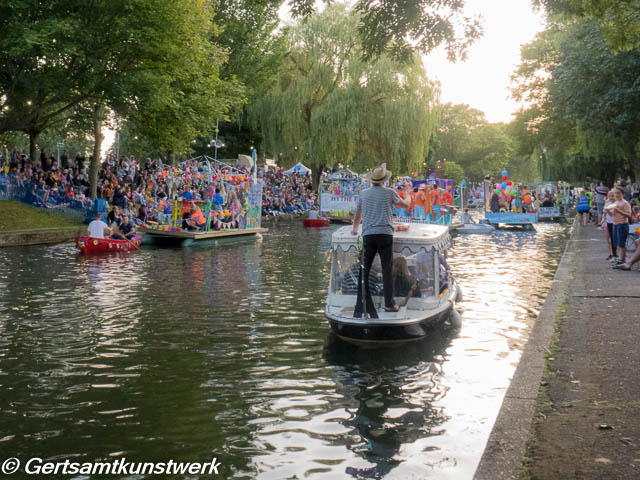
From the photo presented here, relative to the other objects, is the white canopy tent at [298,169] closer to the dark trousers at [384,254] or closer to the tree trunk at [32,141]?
the tree trunk at [32,141]

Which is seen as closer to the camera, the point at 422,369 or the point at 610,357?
the point at 610,357

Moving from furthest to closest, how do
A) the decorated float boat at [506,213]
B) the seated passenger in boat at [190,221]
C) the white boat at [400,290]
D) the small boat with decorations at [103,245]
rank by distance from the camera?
the decorated float boat at [506,213] → the seated passenger in boat at [190,221] → the small boat with decorations at [103,245] → the white boat at [400,290]

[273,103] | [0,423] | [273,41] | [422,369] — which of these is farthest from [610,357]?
[273,103]

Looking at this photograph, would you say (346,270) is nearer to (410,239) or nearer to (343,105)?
(410,239)

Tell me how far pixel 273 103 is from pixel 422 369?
40848mm

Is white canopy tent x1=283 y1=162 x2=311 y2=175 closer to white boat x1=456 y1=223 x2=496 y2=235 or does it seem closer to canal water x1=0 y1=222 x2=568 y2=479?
white boat x1=456 y1=223 x2=496 y2=235

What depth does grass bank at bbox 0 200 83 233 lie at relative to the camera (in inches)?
991

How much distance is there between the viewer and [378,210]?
384 inches

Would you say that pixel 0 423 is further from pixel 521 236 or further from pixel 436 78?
pixel 436 78

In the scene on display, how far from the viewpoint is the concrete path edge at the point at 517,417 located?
480 centimetres

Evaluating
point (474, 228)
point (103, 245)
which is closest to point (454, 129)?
point (474, 228)

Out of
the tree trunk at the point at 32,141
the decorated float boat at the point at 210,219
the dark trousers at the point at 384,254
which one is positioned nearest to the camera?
the dark trousers at the point at 384,254

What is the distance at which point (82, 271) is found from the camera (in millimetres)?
17156

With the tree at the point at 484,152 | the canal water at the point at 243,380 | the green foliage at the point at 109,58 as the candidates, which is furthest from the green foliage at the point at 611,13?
the tree at the point at 484,152
